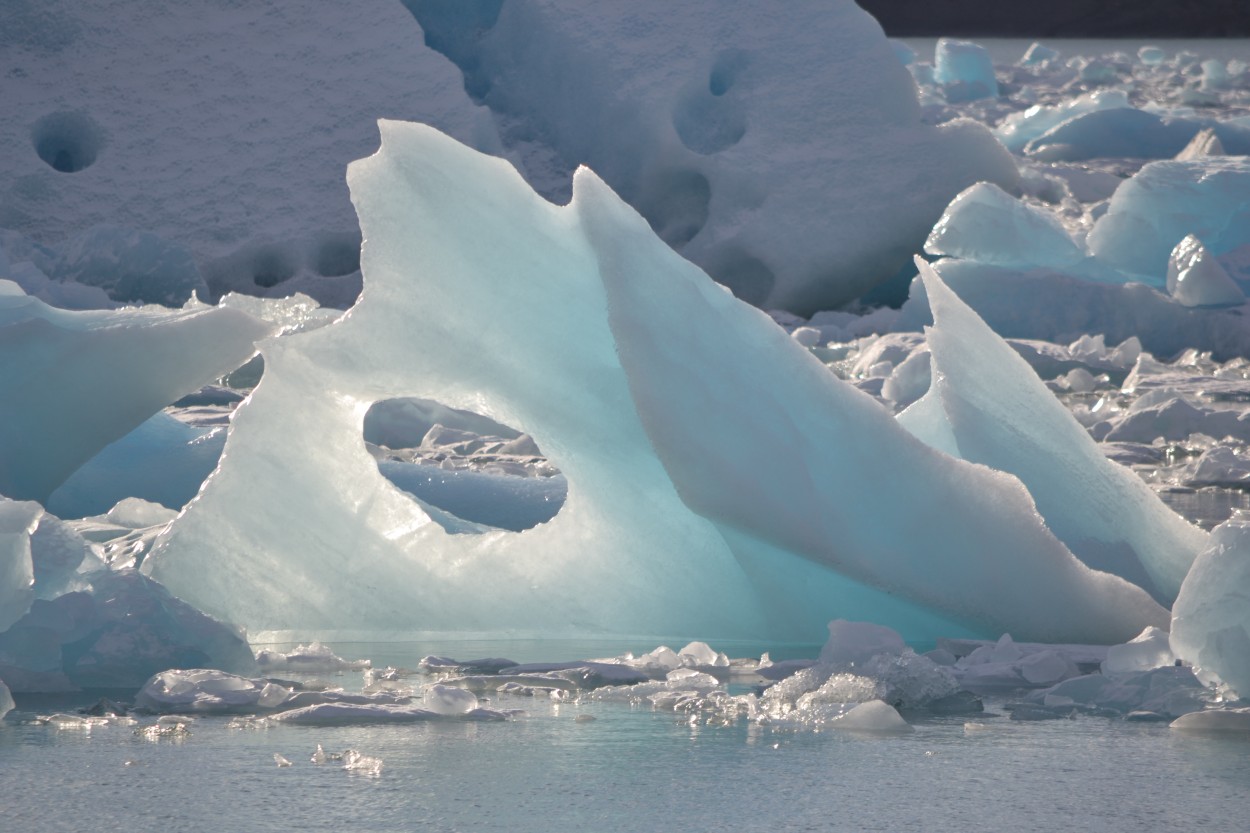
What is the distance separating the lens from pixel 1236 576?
6.75 feet

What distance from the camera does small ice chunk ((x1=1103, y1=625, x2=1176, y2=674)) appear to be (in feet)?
7.28

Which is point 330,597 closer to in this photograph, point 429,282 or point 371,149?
point 429,282

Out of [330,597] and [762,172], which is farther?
[762,172]

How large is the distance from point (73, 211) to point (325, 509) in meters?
4.75

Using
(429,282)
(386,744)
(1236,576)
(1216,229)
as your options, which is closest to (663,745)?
(386,744)

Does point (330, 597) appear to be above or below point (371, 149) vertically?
below

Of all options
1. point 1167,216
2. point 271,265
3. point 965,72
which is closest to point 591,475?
point 271,265

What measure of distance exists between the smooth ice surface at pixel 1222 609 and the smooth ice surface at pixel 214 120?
210 inches

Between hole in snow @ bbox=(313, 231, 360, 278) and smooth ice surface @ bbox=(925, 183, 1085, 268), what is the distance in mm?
2405

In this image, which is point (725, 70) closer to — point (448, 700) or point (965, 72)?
point (448, 700)

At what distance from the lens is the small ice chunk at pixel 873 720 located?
1.98m

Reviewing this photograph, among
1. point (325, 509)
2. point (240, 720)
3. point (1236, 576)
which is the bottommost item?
point (240, 720)

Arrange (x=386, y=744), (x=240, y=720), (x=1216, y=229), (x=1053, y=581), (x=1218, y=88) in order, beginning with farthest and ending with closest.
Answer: (x=1218, y=88) < (x=1216, y=229) < (x=1053, y=581) < (x=240, y=720) < (x=386, y=744)

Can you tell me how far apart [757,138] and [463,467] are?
3.42m
